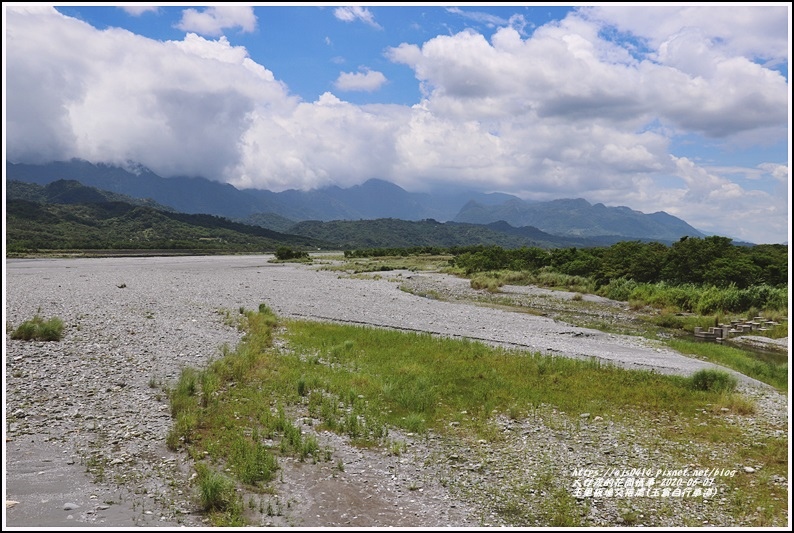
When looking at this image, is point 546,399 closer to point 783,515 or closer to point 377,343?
point 783,515

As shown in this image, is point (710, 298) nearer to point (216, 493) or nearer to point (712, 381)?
point (712, 381)

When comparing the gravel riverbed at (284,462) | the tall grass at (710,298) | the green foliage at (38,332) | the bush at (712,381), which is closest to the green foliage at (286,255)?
the tall grass at (710,298)

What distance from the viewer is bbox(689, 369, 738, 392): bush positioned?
20.0 meters

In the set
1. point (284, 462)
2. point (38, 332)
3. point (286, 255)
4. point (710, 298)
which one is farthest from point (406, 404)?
point (286, 255)

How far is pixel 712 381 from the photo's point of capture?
20391 mm

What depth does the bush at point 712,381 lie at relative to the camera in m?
20.0

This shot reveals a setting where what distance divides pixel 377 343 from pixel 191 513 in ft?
59.7

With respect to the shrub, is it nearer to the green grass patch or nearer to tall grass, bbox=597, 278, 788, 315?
the green grass patch

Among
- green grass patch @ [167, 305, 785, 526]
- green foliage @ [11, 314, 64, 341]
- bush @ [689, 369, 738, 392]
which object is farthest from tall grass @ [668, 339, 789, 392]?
green foliage @ [11, 314, 64, 341]

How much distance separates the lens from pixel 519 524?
1043 cm

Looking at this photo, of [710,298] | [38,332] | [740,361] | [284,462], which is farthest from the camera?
[710,298]

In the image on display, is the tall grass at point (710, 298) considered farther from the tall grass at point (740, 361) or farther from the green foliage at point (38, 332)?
the green foliage at point (38, 332)

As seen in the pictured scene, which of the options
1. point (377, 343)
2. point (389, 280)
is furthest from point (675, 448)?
point (389, 280)

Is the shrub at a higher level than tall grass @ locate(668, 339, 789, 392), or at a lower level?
lower
